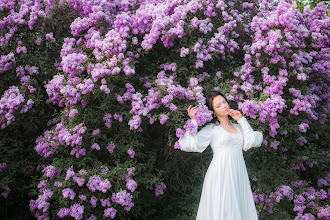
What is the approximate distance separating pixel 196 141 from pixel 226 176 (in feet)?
1.52

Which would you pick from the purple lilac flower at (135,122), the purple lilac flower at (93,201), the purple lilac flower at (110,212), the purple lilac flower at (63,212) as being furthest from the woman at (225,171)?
the purple lilac flower at (63,212)

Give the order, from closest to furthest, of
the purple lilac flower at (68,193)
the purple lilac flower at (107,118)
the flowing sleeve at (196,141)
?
the flowing sleeve at (196,141), the purple lilac flower at (68,193), the purple lilac flower at (107,118)

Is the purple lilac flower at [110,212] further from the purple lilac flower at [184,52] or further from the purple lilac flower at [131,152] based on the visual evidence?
the purple lilac flower at [184,52]

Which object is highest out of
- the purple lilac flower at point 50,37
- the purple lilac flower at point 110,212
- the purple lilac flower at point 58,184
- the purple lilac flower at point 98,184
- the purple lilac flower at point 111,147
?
the purple lilac flower at point 50,37

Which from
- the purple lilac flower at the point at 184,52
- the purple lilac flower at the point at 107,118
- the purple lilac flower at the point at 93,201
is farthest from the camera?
the purple lilac flower at the point at 184,52

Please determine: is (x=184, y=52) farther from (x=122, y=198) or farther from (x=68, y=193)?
(x=68, y=193)

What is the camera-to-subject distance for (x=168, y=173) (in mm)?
5215

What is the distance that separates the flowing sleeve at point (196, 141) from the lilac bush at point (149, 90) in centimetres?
29

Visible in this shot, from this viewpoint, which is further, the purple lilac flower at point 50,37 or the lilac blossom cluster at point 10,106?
the purple lilac flower at point 50,37

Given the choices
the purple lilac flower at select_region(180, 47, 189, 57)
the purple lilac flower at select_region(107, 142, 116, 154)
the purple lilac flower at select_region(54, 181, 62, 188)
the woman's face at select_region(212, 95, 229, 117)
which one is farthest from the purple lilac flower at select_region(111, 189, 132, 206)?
the purple lilac flower at select_region(180, 47, 189, 57)

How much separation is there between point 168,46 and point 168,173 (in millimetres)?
1860

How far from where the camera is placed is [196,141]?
3648 millimetres

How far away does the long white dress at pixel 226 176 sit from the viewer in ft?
11.5

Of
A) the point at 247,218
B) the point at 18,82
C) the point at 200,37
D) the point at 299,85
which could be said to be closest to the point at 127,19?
the point at 200,37
